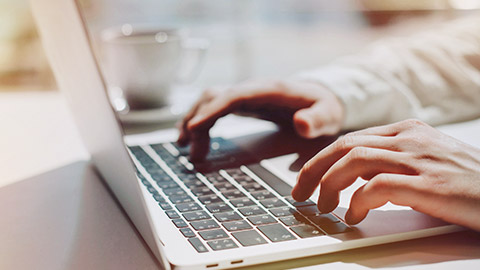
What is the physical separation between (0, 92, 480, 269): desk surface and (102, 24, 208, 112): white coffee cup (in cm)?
18

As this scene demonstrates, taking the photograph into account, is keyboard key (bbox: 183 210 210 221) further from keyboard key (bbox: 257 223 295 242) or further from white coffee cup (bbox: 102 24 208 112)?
white coffee cup (bbox: 102 24 208 112)

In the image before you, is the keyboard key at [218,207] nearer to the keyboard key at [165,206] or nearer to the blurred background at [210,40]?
the keyboard key at [165,206]

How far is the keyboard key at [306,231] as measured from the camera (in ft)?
1.08

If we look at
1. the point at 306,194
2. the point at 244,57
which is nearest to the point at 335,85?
the point at 306,194

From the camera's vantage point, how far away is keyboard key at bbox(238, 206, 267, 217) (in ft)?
1.21

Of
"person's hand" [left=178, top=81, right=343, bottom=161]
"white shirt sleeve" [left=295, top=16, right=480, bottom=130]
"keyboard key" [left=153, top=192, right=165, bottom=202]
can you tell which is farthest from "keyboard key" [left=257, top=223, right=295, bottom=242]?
"white shirt sleeve" [left=295, top=16, right=480, bottom=130]

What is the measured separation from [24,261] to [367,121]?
18.1 inches

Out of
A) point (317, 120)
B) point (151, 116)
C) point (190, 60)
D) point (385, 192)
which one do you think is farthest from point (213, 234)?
point (190, 60)

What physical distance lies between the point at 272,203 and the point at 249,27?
8.53ft

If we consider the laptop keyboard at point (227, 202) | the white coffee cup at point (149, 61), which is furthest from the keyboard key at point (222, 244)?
the white coffee cup at point (149, 61)

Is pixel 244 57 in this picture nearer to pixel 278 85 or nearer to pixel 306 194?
pixel 278 85

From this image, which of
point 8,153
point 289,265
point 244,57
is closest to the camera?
point 289,265

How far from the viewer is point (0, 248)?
354mm

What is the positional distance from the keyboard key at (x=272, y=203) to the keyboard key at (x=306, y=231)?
0.15 feet
